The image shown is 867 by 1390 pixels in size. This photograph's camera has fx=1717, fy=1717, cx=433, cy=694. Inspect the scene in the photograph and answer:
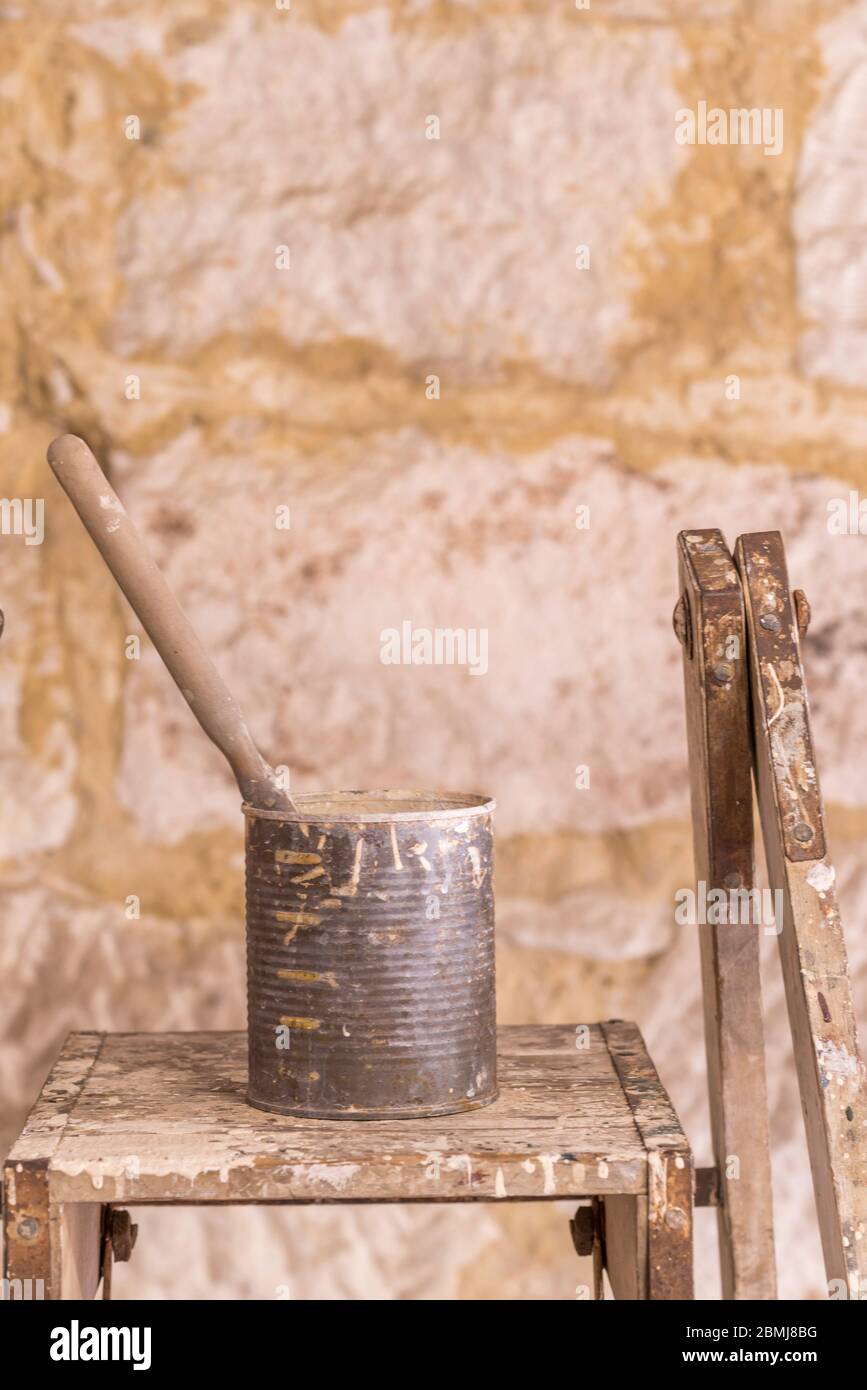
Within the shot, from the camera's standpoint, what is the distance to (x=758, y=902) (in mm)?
1010

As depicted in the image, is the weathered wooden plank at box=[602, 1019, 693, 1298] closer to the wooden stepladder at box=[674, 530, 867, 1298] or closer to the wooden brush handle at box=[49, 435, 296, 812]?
the wooden stepladder at box=[674, 530, 867, 1298]

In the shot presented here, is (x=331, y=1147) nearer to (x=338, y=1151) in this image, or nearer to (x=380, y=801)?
(x=338, y=1151)

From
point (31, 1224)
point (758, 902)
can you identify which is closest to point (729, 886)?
point (758, 902)

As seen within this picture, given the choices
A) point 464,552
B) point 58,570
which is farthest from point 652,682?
point 58,570

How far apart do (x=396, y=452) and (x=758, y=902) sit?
46 cm

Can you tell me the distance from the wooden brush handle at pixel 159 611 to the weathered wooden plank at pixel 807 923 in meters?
0.27

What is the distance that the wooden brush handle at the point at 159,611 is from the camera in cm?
90

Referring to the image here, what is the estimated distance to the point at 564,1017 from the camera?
130 cm

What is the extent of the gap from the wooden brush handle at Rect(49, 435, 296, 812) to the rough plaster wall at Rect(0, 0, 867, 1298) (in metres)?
0.33

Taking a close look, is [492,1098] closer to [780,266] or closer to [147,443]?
[147,443]

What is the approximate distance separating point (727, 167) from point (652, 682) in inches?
15.5

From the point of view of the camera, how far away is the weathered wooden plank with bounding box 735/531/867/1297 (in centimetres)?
86
